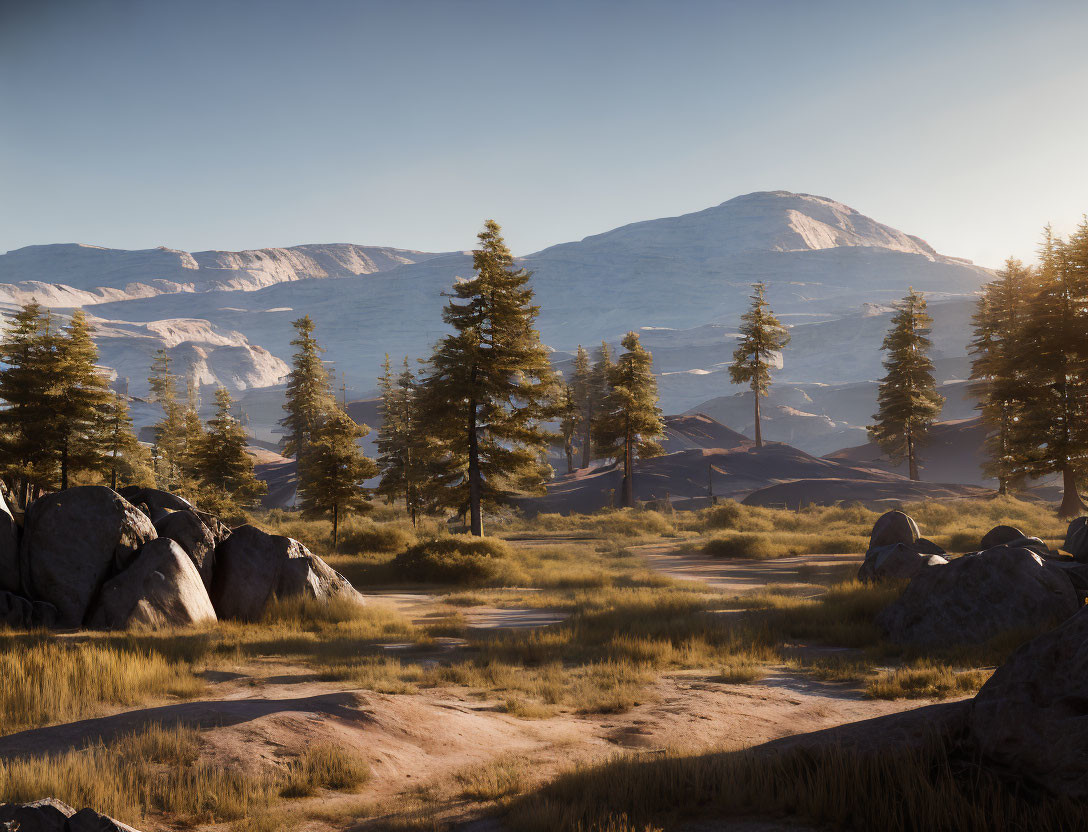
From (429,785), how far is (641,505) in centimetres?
4110

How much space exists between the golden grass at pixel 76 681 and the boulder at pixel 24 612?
219cm

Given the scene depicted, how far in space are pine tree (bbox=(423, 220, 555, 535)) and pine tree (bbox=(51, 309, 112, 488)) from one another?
14884mm

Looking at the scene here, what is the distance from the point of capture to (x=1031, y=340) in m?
30.8

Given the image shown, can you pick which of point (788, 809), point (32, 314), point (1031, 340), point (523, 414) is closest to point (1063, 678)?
point (788, 809)

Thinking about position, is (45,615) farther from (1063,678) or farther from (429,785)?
(1063,678)

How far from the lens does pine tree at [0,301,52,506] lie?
27922mm

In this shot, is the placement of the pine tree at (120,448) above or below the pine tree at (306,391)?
below

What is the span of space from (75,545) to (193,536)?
196cm

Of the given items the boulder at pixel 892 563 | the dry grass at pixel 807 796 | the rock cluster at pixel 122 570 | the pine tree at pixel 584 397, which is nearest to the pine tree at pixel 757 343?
the pine tree at pixel 584 397

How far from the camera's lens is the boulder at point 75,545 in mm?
11672

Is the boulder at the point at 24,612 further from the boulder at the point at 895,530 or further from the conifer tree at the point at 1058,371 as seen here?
the conifer tree at the point at 1058,371

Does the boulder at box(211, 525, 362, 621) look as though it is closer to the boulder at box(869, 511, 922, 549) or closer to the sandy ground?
the sandy ground

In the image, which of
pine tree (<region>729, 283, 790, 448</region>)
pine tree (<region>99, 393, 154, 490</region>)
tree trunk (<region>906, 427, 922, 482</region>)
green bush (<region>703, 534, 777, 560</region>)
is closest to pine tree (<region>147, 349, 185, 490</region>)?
pine tree (<region>99, 393, 154, 490</region>)

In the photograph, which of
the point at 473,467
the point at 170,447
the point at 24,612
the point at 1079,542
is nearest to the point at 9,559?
the point at 24,612
